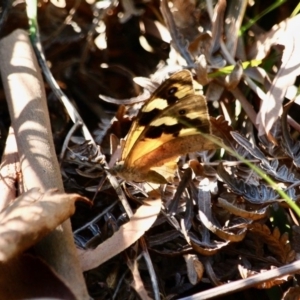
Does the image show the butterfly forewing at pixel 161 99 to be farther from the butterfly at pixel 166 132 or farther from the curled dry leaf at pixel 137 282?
the curled dry leaf at pixel 137 282

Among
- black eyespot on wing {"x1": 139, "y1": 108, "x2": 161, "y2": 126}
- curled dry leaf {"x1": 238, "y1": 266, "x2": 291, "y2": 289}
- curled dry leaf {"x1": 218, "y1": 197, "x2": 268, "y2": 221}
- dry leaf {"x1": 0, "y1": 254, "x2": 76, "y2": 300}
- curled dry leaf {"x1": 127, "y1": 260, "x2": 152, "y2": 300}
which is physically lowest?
curled dry leaf {"x1": 238, "y1": 266, "x2": 291, "y2": 289}

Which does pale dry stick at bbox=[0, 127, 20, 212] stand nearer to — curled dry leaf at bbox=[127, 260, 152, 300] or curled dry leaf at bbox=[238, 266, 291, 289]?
curled dry leaf at bbox=[127, 260, 152, 300]

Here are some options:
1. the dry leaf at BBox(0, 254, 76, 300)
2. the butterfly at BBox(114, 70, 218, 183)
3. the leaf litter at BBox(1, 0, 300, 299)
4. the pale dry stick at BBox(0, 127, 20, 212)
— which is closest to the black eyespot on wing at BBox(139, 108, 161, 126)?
the butterfly at BBox(114, 70, 218, 183)

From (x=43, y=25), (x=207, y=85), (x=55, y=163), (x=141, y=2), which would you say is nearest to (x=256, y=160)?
(x=207, y=85)

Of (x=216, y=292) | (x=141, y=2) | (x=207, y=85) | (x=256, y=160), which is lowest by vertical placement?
(x=216, y=292)

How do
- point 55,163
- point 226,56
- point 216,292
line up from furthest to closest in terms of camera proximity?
point 226,56 → point 55,163 → point 216,292

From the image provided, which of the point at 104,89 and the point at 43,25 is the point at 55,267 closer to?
the point at 104,89

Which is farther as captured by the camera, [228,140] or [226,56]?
[226,56]
